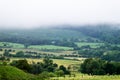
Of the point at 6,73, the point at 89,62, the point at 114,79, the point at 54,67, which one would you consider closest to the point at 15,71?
the point at 6,73

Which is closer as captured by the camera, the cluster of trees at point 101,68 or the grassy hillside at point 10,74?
the grassy hillside at point 10,74

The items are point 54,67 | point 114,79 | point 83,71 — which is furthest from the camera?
point 54,67

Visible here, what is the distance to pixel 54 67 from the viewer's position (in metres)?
141

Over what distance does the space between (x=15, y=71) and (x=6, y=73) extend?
446 cm

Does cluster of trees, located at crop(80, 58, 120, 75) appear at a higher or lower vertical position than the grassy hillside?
lower

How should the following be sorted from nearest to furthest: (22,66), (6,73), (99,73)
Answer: (6,73), (22,66), (99,73)

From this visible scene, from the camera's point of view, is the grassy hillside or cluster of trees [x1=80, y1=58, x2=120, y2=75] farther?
cluster of trees [x1=80, y1=58, x2=120, y2=75]

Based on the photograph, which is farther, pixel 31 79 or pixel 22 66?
pixel 22 66

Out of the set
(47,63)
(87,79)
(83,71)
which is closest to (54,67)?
(47,63)

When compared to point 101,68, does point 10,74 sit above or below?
above

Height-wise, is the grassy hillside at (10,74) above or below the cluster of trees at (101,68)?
above

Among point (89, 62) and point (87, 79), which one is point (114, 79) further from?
point (89, 62)

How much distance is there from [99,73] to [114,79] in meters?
29.6

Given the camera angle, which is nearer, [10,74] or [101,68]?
[10,74]
